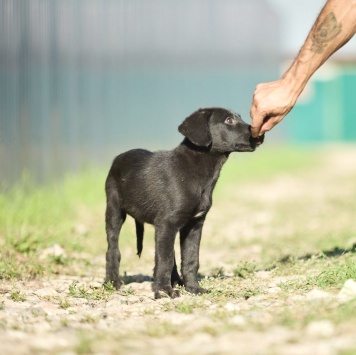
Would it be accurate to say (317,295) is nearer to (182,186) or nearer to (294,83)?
(182,186)

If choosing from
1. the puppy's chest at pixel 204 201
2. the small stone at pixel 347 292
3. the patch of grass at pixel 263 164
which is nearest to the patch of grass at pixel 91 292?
the puppy's chest at pixel 204 201

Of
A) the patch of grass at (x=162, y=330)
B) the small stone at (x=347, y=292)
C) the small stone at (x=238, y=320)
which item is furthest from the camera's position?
the small stone at (x=347, y=292)

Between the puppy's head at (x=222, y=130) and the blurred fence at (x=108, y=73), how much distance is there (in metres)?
4.21

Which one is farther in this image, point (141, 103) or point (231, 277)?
point (141, 103)

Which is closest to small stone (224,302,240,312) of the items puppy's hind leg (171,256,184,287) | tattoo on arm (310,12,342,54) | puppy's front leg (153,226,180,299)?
puppy's front leg (153,226,180,299)

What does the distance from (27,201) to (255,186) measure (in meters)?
7.20

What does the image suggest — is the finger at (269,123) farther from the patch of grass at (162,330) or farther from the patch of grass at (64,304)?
the patch of grass at (162,330)

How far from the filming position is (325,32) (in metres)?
5.55

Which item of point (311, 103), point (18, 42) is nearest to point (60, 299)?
point (18, 42)

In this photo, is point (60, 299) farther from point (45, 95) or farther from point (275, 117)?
point (45, 95)

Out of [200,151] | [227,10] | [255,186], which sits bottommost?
[255,186]

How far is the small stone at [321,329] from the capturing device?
3.60m

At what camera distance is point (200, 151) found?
18.5 ft

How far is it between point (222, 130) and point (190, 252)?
869 millimetres
